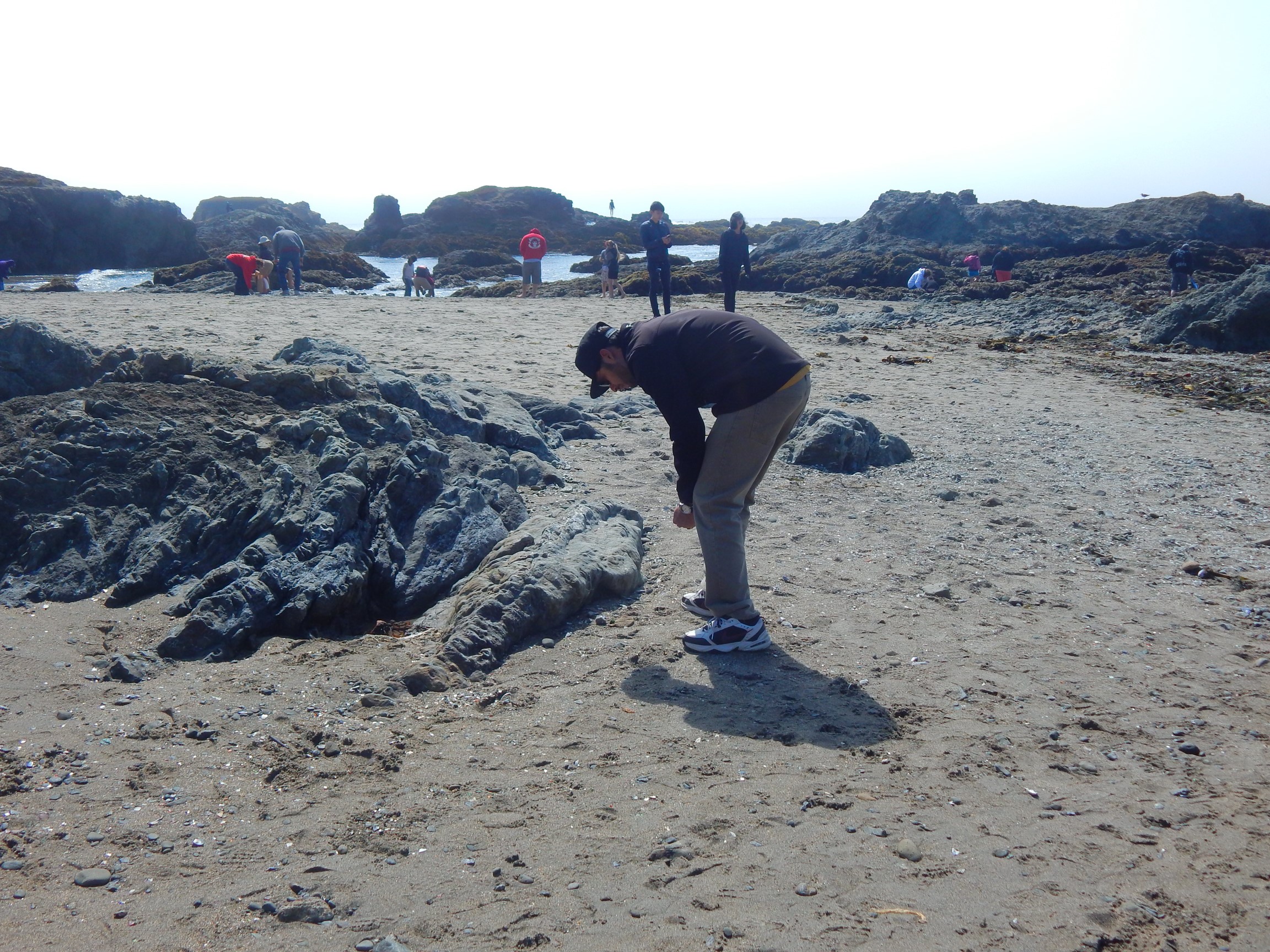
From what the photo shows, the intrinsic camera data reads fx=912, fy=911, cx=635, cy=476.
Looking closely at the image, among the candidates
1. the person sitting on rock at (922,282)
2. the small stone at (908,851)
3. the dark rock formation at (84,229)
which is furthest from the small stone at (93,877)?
the dark rock formation at (84,229)

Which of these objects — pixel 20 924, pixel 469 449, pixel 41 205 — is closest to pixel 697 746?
pixel 20 924

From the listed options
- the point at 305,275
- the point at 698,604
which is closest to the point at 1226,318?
the point at 698,604

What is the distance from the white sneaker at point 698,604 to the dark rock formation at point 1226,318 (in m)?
12.3

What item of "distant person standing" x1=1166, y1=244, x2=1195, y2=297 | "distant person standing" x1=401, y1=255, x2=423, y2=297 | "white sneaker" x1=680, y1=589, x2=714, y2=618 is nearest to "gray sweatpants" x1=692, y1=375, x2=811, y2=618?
"white sneaker" x1=680, y1=589, x2=714, y2=618

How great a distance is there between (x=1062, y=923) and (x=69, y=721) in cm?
346

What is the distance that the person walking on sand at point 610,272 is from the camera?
65.4ft

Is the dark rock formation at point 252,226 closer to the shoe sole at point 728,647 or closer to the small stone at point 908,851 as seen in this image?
the shoe sole at point 728,647

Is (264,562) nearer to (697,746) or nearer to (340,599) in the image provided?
(340,599)

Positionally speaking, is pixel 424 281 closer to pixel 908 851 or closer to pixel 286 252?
pixel 286 252

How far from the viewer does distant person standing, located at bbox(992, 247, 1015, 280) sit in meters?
22.0

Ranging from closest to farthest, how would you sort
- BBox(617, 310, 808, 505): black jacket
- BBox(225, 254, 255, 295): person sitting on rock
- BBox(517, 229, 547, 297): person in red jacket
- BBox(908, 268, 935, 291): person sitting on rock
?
BBox(617, 310, 808, 505): black jacket
BBox(225, 254, 255, 295): person sitting on rock
BBox(908, 268, 935, 291): person sitting on rock
BBox(517, 229, 547, 297): person in red jacket

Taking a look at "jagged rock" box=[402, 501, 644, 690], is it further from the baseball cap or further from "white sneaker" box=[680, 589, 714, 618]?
the baseball cap

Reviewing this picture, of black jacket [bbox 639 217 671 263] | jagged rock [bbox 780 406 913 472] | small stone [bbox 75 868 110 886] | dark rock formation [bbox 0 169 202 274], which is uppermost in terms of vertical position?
dark rock formation [bbox 0 169 202 274]

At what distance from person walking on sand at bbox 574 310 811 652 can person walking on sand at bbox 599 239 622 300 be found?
16.2 m
